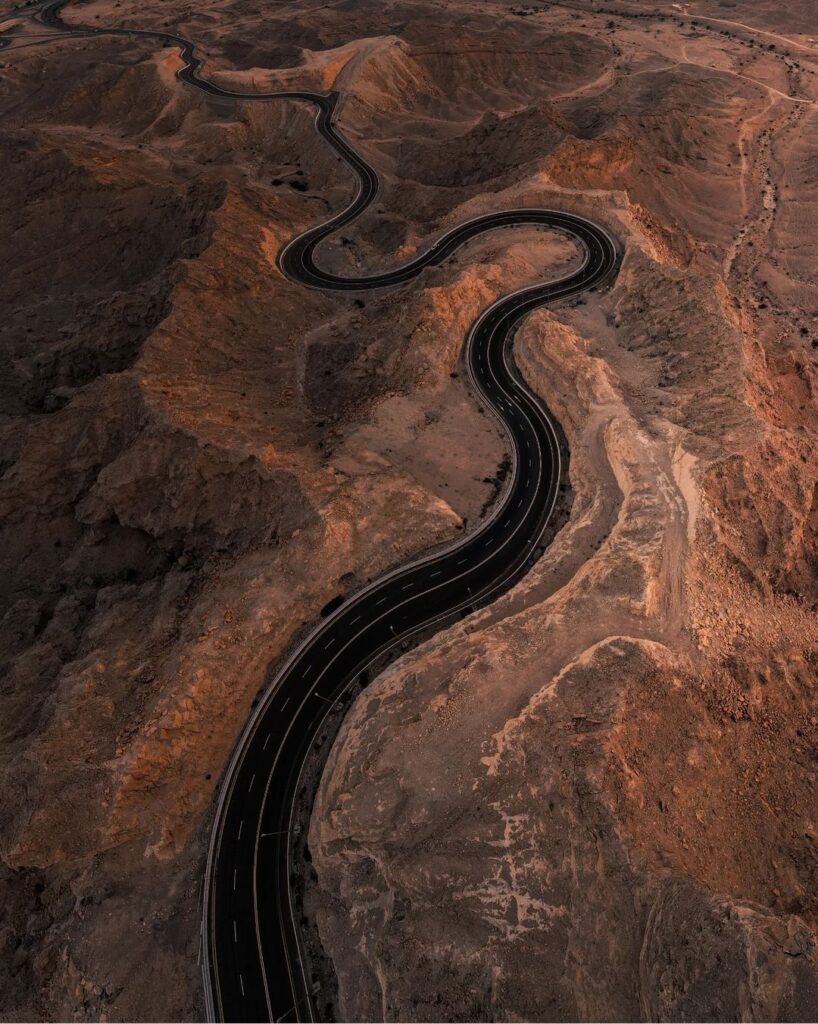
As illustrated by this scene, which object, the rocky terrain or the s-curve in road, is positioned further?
the s-curve in road

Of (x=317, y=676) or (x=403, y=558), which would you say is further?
(x=403, y=558)

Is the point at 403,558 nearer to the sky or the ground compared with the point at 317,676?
nearer to the sky

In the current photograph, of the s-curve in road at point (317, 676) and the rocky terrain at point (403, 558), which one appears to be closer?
the rocky terrain at point (403, 558)

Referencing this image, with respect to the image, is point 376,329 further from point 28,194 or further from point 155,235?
point 28,194

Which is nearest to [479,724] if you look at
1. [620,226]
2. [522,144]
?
[620,226]
